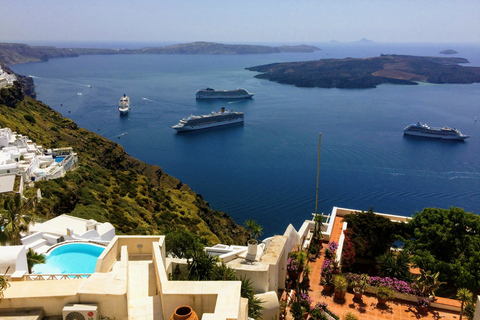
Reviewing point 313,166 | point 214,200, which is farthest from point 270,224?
point 313,166

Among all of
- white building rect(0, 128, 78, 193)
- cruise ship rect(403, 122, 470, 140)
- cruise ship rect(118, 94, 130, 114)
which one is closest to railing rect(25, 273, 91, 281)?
white building rect(0, 128, 78, 193)

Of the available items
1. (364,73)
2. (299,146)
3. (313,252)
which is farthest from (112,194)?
(364,73)

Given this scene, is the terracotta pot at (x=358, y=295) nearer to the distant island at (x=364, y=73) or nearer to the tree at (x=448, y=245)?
the tree at (x=448, y=245)

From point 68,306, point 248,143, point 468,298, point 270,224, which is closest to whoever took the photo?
point 68,306

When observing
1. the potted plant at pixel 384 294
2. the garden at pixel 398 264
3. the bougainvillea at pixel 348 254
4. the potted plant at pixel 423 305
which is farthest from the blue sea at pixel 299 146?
the potted plant at pixel 423 305

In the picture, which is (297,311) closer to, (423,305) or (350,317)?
(350,317)

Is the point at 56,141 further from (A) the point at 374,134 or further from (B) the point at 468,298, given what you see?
(A) the point at 374,134
